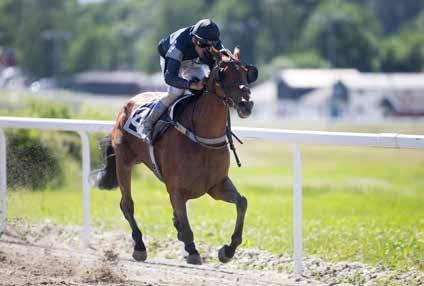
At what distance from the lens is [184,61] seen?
25.5 ft

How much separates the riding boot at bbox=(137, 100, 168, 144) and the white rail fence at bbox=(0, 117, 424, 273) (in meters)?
0.73

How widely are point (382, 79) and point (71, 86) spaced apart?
28.7 m

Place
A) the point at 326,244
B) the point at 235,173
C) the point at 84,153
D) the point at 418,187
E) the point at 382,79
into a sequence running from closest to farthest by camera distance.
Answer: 1. the point at 326,244
2. the point at 84,153
3. the point at 418,187
4. the point at 235,173
5. the point at 382,79

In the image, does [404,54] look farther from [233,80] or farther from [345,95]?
[233,80]

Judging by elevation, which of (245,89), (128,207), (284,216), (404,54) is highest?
(245,89)

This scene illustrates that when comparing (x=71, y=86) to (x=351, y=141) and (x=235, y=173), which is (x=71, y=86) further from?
(x=351, y=141)

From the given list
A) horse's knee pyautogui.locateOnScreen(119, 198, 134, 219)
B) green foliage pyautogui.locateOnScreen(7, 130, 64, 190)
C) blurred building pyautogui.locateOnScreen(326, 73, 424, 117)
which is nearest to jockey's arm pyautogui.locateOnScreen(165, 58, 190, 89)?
horse's knee pyautogui.locateOnScreen(119, 198, 134, 219)

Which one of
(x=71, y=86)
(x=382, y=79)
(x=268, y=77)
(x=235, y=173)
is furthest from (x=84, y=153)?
(x=71, y=86)

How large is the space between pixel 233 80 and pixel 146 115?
3.99ft

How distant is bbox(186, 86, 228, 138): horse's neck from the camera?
7.31m

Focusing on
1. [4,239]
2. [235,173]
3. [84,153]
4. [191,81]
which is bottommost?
[235,173]

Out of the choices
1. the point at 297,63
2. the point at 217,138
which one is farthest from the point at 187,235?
the point at 297,63

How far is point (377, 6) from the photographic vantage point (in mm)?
100562

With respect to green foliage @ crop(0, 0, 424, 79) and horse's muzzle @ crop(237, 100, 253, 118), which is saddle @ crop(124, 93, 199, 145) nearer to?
horse's muzzle @ crop(237, 100, 253, 118)
